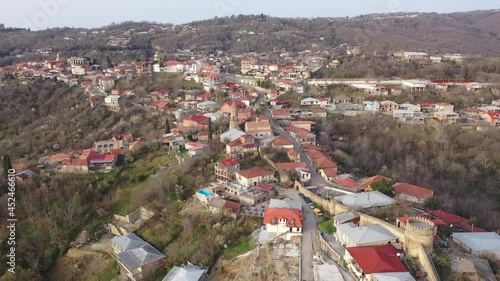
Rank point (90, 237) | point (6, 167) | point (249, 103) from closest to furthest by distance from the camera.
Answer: point (90, 237), point (6, 167), point (249, 103)

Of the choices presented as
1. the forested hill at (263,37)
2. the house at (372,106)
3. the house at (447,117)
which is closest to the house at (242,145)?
the house at (372,106)

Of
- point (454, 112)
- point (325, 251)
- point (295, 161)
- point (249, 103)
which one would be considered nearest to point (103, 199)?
point (295, 161)

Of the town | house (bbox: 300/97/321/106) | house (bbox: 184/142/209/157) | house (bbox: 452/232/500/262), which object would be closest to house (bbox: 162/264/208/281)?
the town

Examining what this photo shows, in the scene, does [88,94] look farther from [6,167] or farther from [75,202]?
[75,202]

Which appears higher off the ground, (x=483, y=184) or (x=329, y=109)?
(x=329, y=109)

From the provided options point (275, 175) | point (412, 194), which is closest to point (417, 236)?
point (412, 194)

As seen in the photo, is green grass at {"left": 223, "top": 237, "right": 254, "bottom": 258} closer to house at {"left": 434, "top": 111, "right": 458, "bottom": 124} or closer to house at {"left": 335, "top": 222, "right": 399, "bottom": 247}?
house at {"left": 335, "top": 222, "right": 399, "bottom": 247}

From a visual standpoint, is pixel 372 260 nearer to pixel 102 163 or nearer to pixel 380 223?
pixel 380 223
